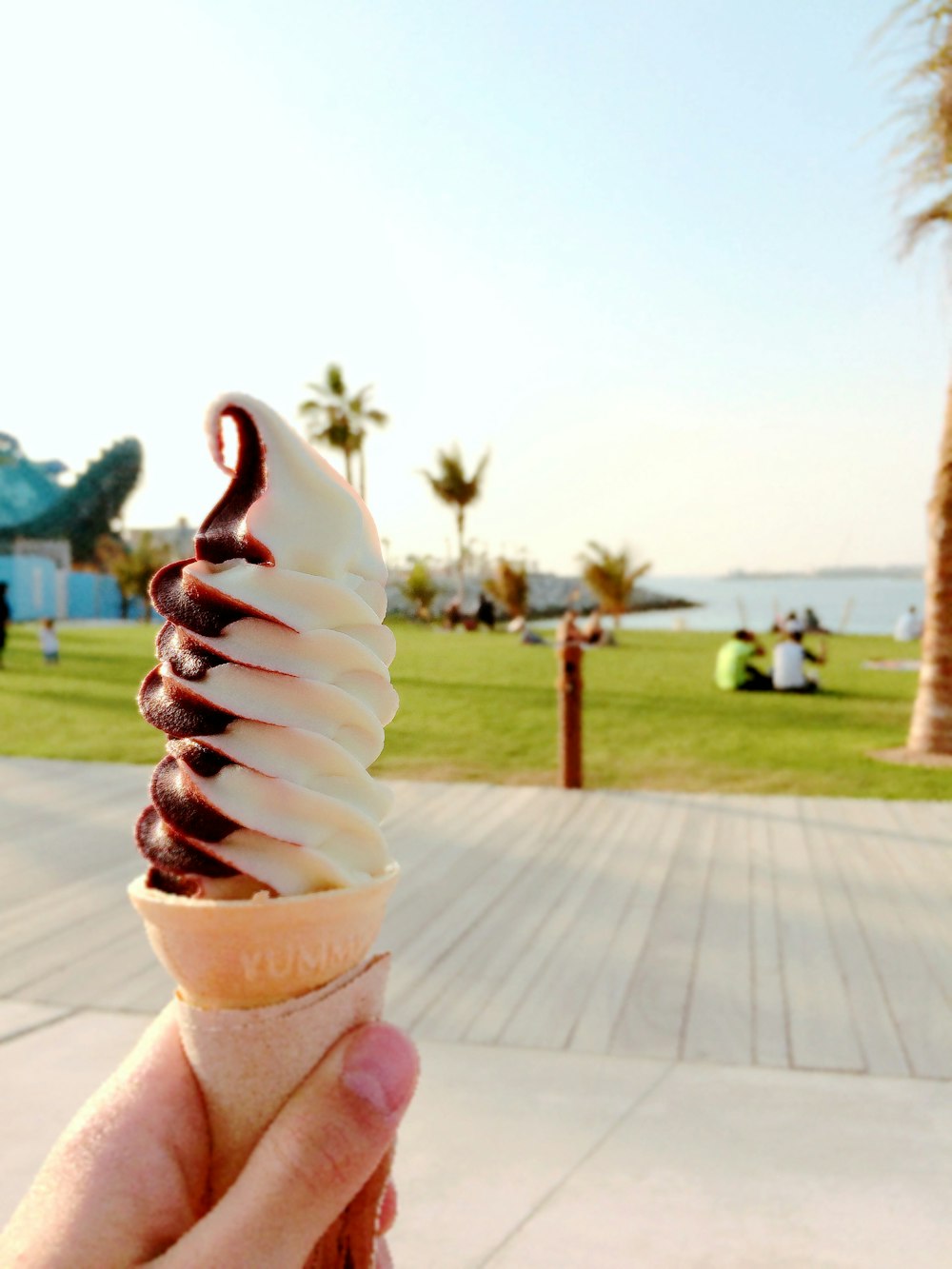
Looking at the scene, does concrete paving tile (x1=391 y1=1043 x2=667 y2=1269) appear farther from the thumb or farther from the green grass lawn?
the green grass lawn

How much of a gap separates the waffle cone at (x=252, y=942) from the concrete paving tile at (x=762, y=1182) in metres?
1.64

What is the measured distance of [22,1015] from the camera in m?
4.09

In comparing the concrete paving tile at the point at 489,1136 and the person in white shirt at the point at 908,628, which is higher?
the person in white shirt at the point at 908,628

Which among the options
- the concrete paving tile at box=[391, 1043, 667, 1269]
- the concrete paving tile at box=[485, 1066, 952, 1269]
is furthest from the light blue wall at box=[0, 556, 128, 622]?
the concrete paving tile at box=[485, 1066, 952, 1269]

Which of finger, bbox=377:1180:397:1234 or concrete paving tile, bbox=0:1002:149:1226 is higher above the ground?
finger, bbox=377:1180:397:1234

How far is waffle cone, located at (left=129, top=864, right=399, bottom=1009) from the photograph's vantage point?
4.31 feet

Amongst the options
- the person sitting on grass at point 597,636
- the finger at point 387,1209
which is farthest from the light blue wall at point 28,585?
the finger at point 387,1209

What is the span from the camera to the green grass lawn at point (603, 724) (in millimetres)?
9055

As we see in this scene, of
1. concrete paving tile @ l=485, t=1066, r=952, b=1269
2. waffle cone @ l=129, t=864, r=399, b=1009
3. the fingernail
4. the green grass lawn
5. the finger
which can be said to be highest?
waffle cone @ l=129, t=864, r=399, b=1009

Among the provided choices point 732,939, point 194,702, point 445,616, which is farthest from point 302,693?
point 445,616

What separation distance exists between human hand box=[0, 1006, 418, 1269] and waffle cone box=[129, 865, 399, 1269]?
3 cm

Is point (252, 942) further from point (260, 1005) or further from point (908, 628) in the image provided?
point (908, 628)

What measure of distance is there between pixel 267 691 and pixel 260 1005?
0.41 metres

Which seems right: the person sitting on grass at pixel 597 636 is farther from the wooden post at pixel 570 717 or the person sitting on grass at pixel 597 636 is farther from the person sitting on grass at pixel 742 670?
the wooden post at pixel 570 717
